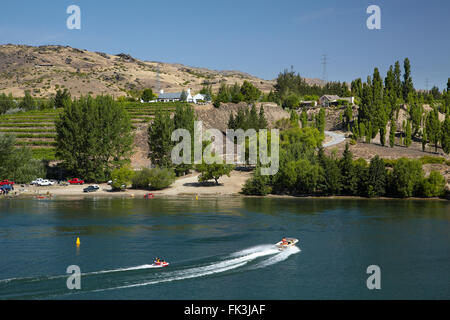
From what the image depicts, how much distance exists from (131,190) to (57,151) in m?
21.6

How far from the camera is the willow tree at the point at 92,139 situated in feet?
361

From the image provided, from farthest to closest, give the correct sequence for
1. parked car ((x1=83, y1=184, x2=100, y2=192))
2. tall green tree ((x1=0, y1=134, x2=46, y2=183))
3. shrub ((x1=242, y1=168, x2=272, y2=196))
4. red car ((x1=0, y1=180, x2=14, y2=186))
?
tall green tree ((x1=0, y1=134, x2=46, y2=183))
parked car ((x1=83, y1=184, x2=100, y2=192))
red car ((x1=0, y1=180, x2=14, y2=186))
shrub ((x1=242, y1=168, x2=272, y2=196))

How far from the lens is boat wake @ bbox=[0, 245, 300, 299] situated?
4119cm

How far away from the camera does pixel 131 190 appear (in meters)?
105

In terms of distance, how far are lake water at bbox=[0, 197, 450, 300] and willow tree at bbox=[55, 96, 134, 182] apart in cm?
2710

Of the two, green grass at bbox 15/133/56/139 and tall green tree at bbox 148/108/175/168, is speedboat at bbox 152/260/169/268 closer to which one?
tall green tree at bbox 148/108/175/168

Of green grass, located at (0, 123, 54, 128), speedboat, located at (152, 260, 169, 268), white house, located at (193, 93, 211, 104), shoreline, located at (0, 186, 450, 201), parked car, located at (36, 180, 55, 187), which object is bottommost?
speedboat, located at (152, 260, 169, 268)

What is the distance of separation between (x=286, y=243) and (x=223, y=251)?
24.2 feet

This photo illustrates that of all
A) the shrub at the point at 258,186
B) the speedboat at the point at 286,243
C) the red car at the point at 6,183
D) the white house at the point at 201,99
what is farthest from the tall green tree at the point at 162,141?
the white house at the point at 201,99

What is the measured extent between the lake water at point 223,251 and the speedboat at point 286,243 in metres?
0.94

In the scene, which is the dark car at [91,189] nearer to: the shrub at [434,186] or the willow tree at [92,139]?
the willow tree at [92,139]

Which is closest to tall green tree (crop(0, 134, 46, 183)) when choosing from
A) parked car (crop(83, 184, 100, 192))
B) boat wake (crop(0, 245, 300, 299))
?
parked car (crop(83, 184, 100, 192))
